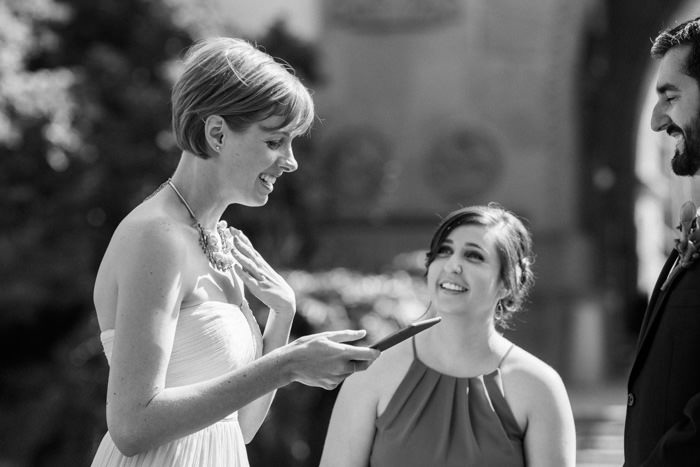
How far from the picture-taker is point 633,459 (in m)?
2.48

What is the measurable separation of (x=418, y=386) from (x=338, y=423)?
10.1 inches

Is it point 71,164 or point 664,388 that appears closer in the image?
point 664,388

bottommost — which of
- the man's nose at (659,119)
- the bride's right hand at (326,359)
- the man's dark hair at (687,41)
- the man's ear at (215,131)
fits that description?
the bride's right hand at (326,359)

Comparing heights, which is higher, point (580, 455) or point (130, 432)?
point (130, 432)

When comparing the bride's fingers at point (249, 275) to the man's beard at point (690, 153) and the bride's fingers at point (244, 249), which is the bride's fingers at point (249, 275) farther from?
the man's beard at point (690, 153)

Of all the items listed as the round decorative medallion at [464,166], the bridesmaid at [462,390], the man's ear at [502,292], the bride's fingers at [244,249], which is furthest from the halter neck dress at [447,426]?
the round decorative medallion at [464,166]

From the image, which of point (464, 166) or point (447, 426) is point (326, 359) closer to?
point (447, 426)

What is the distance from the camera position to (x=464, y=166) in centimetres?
1195

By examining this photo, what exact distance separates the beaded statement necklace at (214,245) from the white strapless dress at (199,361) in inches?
4.2

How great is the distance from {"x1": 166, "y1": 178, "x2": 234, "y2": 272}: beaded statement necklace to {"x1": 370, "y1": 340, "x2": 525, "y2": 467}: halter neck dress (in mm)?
790

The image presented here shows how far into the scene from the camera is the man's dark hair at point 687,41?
2477 millimetres

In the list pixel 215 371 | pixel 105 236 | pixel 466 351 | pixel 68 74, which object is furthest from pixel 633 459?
pixel 105 236

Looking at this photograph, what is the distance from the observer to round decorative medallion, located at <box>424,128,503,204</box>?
11914mm

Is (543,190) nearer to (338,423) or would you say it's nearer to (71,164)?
(71,164)
